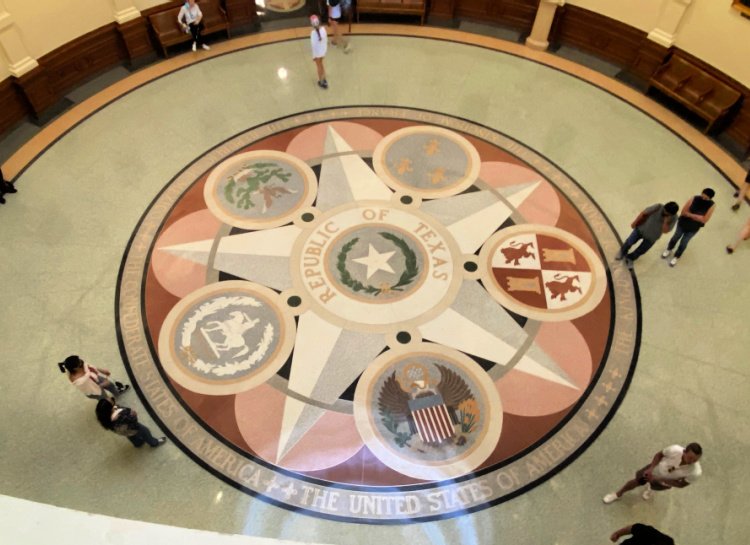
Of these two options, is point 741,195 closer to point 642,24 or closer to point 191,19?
point 642,24

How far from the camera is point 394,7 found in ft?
33.0

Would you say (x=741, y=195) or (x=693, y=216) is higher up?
(x=693, y=216)

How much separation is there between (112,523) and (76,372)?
4.06 metres

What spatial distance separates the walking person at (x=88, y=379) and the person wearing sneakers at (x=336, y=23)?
7.08 m

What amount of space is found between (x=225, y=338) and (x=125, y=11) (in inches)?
252

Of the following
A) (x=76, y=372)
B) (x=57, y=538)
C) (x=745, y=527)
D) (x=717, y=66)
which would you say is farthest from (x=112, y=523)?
(x=717, y=66)

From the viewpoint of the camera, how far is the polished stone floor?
5008 mm

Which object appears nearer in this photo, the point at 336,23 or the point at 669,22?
the point at 669,22

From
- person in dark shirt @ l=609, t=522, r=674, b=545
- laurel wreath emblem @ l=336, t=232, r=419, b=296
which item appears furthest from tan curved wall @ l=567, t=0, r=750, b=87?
person in dark shirt @ l=609, t=522, r=674, b=545

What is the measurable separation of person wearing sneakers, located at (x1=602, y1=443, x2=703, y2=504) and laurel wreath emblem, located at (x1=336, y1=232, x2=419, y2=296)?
10.5 ft

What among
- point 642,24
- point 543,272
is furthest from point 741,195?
point 642,24

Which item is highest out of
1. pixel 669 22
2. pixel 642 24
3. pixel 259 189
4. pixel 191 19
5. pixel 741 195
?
pixel 669 22

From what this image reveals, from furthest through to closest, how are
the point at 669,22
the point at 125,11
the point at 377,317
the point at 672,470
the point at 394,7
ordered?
the point at 394,7 < the point at 125,11 < the point at 669,22 < the point at 377,317 < the point at 672,470

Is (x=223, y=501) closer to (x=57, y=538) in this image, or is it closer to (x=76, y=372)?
(x=76, y=372)
